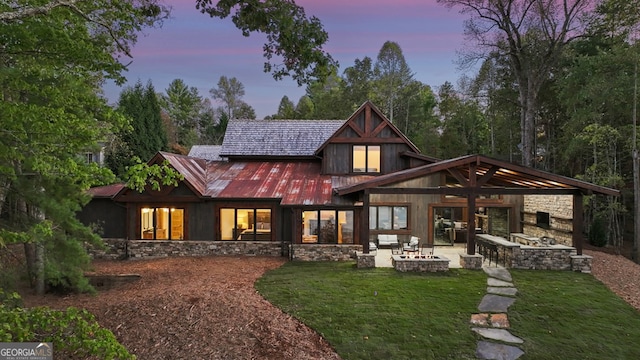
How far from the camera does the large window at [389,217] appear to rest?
15906 mm

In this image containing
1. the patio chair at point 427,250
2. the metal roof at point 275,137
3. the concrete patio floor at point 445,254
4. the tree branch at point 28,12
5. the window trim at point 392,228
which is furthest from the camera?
the metal roof at point 275,137

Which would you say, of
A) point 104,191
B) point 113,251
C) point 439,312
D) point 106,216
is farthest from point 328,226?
point 104,191

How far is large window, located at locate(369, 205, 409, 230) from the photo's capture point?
52.2 feet

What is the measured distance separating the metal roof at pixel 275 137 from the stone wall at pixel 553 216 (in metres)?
10.7

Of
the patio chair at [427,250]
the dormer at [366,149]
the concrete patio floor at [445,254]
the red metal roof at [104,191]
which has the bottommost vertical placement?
the concrete patio floor at [445,254]

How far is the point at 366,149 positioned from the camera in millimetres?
17594

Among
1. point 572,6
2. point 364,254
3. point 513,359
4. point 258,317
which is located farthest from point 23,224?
point 572,6

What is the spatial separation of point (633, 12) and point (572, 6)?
2586 mm

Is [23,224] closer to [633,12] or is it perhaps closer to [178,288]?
[178,288]

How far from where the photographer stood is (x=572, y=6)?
17.3 meters

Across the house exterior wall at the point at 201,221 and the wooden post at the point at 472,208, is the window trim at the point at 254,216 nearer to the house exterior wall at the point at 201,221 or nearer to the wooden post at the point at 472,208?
the house exterior wall at the point at 201,221

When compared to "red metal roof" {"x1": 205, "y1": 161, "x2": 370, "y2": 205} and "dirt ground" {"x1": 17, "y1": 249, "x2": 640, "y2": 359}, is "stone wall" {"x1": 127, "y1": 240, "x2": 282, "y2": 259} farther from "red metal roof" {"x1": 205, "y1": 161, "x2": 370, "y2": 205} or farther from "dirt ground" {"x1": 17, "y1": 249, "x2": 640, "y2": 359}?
"dirt ground" {"x1": 17, "y1": 249, "x2": 640, "y2": 359}

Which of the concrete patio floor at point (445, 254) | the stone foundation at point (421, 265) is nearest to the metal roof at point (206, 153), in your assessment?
the concrete patio floor at point (445, 254)

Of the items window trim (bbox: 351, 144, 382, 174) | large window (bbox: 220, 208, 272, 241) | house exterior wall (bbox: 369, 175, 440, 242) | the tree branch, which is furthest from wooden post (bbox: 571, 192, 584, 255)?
the tree branch
